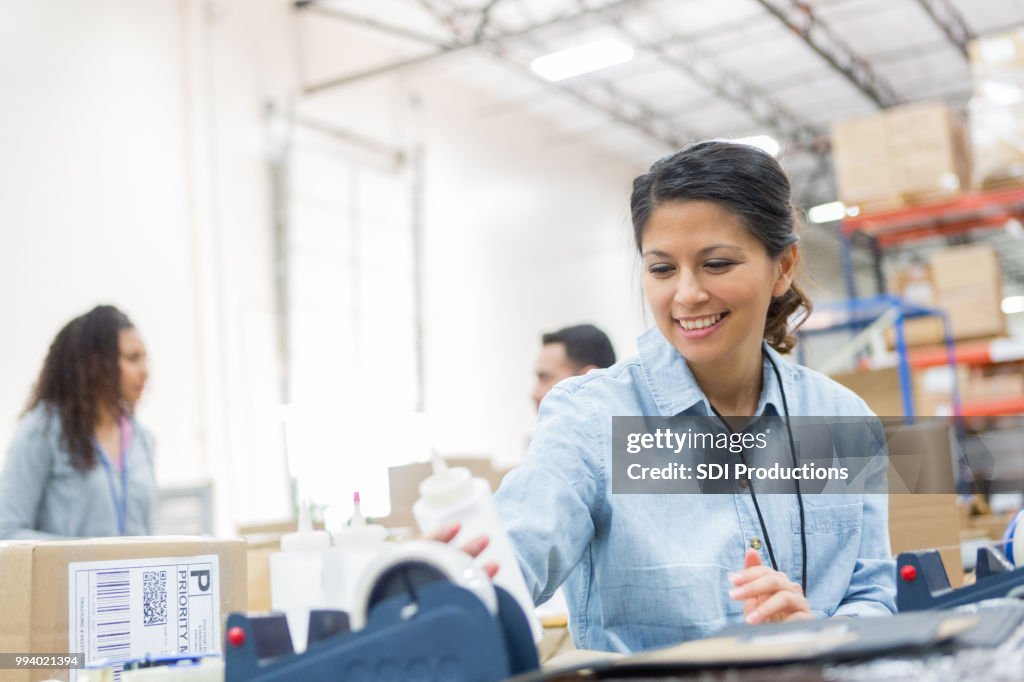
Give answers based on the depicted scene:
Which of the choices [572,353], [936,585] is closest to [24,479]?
[572,353]

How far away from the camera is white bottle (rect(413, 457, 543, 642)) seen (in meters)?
0.77

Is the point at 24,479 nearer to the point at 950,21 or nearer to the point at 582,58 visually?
the point at 582,58

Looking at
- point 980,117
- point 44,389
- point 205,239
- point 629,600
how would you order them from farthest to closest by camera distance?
1. point 205,239
2. point 980,117
3. point 44,389
4. point 629,600

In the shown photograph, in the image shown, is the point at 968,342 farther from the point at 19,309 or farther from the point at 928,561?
the point at 928,561

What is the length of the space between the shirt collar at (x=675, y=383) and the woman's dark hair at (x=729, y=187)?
0.43ft

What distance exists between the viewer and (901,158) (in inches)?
211

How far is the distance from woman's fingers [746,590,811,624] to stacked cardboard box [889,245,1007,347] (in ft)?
17.3

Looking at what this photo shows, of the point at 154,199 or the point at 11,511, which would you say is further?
the point at 154,199

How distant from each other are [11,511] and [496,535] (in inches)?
74.4

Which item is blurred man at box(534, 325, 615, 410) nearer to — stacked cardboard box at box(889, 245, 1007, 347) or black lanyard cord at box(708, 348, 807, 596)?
black lanyard cord at box(708, 348, 807, 596)

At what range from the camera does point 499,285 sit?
939 cm

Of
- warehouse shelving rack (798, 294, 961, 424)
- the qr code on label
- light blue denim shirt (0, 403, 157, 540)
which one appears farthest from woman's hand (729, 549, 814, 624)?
warehouse shelving rack (798, 294, 961, 424)

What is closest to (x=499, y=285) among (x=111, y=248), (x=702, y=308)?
(x=111, y=248)

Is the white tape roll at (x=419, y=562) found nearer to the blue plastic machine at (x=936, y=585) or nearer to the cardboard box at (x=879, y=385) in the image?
the blue plastic machine at (x=936, y=585)
